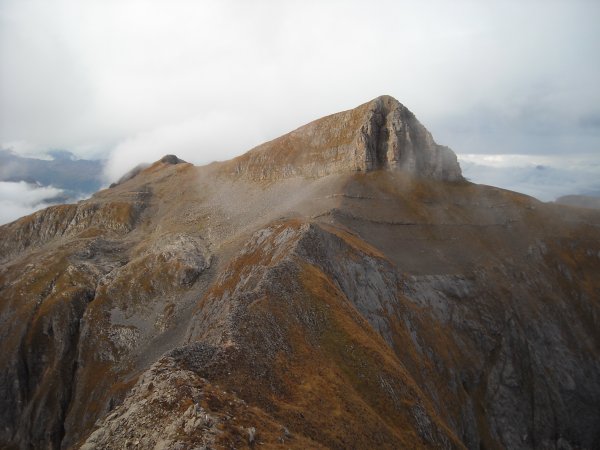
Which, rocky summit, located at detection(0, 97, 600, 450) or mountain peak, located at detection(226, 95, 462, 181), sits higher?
mountain peak, located at detection(226, 95, 462, 181)

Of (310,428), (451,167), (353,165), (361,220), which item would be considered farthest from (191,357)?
(451,167)

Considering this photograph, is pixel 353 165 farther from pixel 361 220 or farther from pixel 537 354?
pixel 537 354

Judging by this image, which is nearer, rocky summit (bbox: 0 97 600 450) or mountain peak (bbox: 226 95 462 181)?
rocky summit (bbox: 0 97 600 450)

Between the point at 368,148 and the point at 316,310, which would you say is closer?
the point at 316,310

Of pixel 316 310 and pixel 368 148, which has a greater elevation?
pixel 368 148
